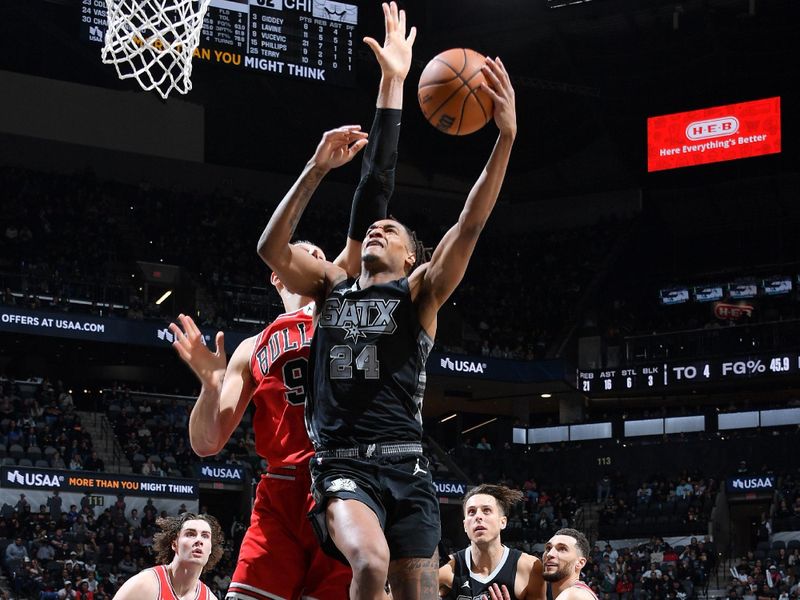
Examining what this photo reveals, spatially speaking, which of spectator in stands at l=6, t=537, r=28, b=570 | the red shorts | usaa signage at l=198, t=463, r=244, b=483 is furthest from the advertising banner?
the red shorts

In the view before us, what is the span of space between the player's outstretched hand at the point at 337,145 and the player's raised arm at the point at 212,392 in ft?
3.07

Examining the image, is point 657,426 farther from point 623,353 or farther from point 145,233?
point 145,233

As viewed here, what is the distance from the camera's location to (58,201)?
1126 inches

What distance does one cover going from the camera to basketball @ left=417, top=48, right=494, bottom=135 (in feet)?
16.4

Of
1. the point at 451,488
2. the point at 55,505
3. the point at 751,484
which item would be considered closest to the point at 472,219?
the point at 55,505

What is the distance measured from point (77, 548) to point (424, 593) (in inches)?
638

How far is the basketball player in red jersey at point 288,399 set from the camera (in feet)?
16.5

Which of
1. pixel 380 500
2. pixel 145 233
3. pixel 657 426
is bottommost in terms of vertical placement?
pixel 380 500

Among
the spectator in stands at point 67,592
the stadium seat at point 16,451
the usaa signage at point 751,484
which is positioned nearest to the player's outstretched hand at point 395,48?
the spectator in stands at point 67,592

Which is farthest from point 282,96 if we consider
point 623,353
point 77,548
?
point 77,548

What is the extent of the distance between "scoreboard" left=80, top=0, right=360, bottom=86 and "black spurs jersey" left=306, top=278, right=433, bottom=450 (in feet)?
54.9

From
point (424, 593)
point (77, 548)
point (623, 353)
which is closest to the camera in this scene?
point (424, 593)

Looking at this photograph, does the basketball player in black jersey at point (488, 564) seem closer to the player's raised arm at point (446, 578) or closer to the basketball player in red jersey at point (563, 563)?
the player's raised arm at point (446, 578)

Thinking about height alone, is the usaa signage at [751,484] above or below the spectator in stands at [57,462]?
above
